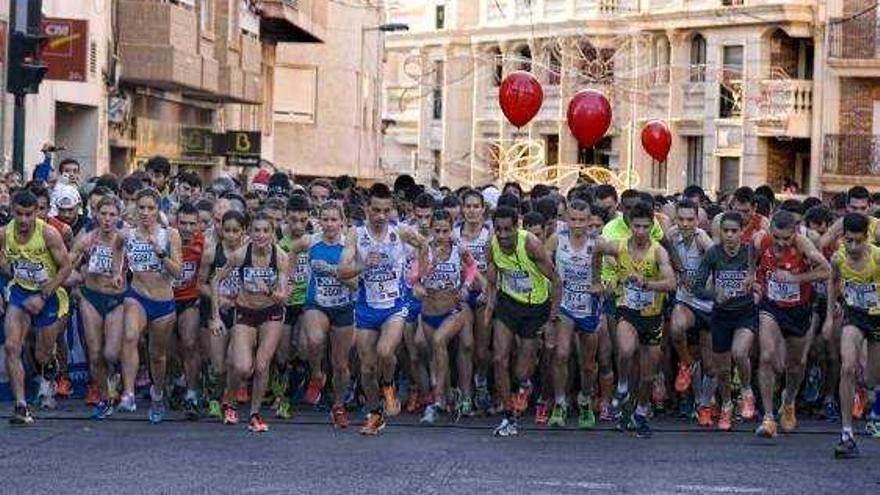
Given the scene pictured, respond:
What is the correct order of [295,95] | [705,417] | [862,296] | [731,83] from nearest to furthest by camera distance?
[862,296]
[705,417]
[731,83]
[295,95]

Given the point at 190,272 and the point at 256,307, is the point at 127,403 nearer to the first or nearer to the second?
the point at 190,272

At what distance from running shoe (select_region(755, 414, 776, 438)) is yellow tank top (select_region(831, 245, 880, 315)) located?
1133 mm

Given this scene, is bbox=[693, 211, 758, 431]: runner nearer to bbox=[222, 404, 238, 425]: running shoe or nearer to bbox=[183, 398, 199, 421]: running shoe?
bbox=[222, 404, 238, 425]: running shoe

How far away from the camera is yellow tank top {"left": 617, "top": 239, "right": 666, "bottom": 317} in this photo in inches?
672

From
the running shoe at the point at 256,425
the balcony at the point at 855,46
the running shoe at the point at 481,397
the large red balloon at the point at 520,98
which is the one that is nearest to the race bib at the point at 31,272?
the running shoe at the point at 256,425

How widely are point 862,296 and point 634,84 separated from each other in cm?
4213

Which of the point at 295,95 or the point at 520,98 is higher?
the point at 295,95

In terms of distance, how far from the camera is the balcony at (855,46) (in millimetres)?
50531

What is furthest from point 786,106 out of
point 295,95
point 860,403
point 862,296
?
point 862,296

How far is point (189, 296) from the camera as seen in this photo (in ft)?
58.2

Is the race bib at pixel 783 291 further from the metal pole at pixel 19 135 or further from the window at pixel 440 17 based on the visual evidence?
the window at pixel 440 17

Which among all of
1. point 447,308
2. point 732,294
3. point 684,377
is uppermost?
point 732,294

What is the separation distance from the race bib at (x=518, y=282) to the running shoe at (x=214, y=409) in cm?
258

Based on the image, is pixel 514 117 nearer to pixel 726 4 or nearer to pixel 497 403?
pixel 497 403
